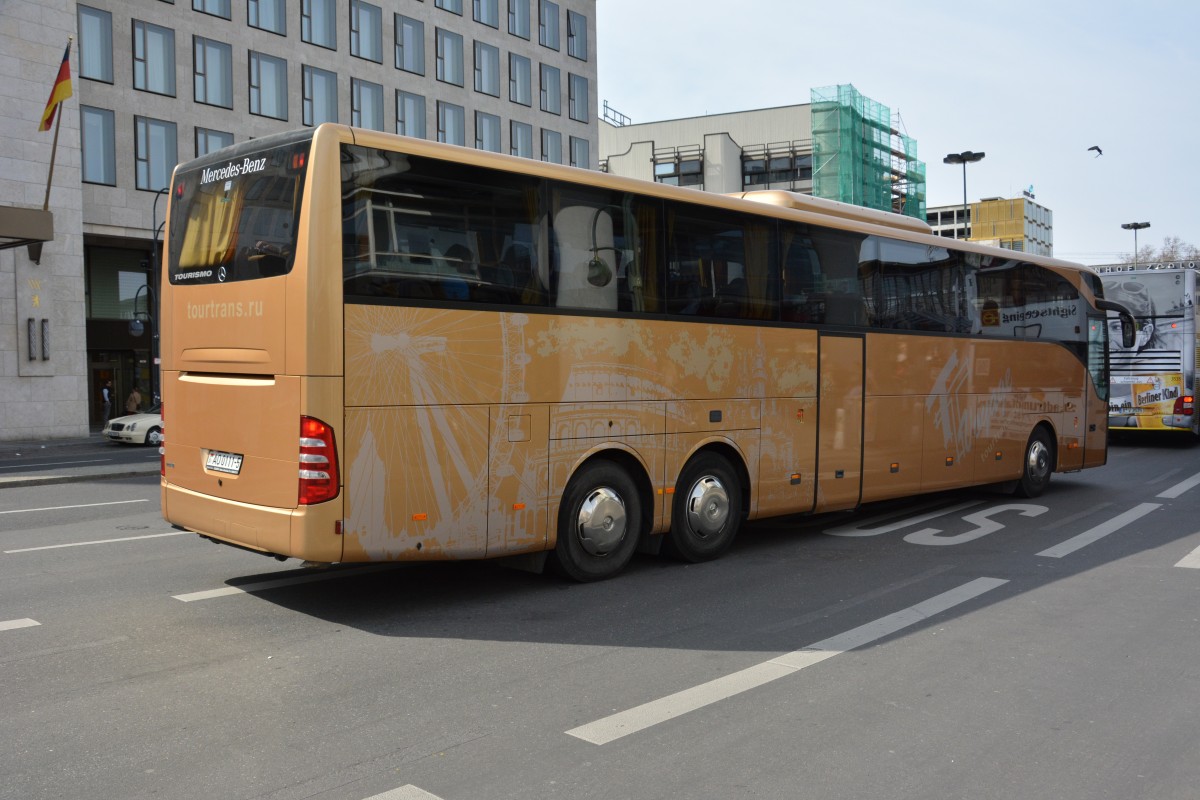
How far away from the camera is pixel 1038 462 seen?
14.0 m

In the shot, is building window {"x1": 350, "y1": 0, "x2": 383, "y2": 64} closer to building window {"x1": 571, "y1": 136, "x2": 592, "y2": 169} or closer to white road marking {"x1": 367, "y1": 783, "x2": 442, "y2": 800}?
building window {"x1": 571, "y1": 136, "x2": 592, "y2": 169}

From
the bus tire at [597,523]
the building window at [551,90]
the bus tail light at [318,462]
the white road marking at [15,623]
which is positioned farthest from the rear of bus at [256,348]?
the building window at [551,90]

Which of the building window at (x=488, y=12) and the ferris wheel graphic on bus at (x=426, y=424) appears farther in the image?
the building window at (x=488, y=12)

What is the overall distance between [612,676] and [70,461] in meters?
21.0

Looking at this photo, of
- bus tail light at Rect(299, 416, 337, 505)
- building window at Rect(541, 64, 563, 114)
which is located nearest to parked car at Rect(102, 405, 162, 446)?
bus tail light at Rect(299, 416, 337, 505)

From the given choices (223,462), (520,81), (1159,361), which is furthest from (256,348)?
(520,81)

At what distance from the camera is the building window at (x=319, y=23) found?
3881 cm

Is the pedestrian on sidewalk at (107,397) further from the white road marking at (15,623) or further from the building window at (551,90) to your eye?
the white road marking at (15,623)

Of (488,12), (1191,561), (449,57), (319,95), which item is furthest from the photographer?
(488,12)

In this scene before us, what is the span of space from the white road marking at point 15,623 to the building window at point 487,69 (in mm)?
42070

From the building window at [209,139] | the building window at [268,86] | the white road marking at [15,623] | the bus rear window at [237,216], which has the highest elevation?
the building window at [268,86]

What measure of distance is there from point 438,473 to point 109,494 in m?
9.95

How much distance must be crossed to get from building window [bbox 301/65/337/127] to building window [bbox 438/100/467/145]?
5462 millimetres

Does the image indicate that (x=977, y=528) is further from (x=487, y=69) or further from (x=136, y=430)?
(x=487, y=69)
